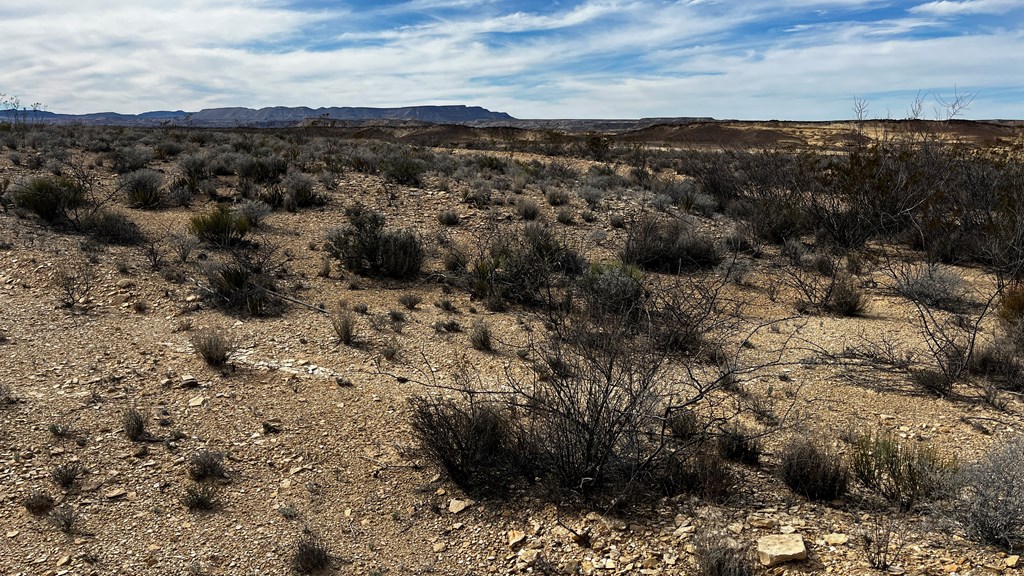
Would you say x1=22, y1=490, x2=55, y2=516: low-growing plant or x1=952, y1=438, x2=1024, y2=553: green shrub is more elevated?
x1=952, y1=438, x2=1024, y2=553: green shrub

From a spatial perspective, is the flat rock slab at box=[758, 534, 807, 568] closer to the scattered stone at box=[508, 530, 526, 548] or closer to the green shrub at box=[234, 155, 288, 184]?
the scattered stone at box=[508, 530, 526, 548]

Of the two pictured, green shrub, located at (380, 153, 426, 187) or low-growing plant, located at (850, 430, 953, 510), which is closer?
low-growing plant, located at (850, 430, 953, 510)

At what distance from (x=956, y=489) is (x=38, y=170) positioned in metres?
18.4

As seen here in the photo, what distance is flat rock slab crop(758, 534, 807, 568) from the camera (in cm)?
359

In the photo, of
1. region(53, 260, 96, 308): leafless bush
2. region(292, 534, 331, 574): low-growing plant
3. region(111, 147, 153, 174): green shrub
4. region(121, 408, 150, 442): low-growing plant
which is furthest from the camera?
region(111, 147, 153, 174): green shrub

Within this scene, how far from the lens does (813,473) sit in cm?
431

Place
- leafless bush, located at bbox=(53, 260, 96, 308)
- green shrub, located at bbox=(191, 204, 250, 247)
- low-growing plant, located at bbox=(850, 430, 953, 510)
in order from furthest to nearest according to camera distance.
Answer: green shrub, located at bbox=(191, 204, 250, 247), leafless bush, located at bbox=(53, 260, 96, 308), low-growing plant, located at bbox=(850, 430, 953, 510)

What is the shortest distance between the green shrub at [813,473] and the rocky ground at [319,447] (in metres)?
0.10

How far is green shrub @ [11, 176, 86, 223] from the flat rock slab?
12.0 metres

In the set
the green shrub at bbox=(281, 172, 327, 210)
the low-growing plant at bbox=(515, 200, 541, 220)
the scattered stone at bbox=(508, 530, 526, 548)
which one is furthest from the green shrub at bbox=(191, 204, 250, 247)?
the scattered stone at bbox=(508, 530, 526, 548)

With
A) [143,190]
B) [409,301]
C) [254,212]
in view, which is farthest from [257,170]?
[409,301]

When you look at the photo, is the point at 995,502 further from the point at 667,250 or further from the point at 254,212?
the point at 254,212

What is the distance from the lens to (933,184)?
12.1 metres

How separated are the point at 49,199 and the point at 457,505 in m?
10.6
